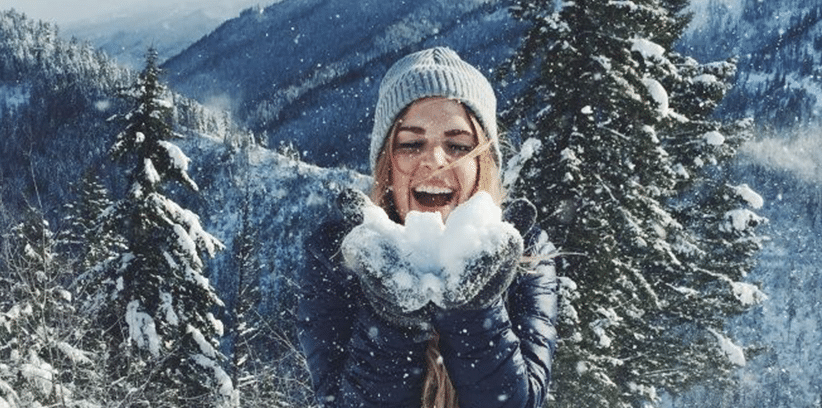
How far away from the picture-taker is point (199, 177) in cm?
17000

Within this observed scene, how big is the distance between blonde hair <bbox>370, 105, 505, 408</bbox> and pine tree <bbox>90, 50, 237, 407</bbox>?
469 inches

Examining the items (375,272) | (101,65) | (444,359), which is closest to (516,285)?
(444,359)

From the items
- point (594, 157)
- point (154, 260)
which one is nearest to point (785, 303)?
point (594, 157)

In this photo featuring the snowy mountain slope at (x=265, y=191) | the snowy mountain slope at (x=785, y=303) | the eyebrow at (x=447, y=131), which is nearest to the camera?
the eyebrow at (x=447, y=131)

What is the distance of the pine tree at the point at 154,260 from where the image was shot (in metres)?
13.2

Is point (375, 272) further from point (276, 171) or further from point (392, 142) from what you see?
point (276, 171)

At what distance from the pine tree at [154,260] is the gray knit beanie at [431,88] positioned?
12.0 metres

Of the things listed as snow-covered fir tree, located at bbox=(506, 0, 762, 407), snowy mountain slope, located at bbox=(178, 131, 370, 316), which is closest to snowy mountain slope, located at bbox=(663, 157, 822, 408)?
snow-covered fir tree, located at bbox=(506, 0, 762, 407)

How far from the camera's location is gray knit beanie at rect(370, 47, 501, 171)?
2.10 meters

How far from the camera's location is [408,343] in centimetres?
171

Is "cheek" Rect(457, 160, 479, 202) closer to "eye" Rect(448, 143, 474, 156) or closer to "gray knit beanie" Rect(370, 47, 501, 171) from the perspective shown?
"eye" Rect(448, 143, 474, 156)

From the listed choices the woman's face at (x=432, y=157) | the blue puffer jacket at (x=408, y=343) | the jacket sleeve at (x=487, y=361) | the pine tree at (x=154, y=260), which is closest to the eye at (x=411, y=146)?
the woman's face at (x=432, y=157)

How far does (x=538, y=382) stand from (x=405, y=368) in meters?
0.42

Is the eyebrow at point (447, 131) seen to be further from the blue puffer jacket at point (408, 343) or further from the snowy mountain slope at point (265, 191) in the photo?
the snowy mountain slope at point (265, 191)
